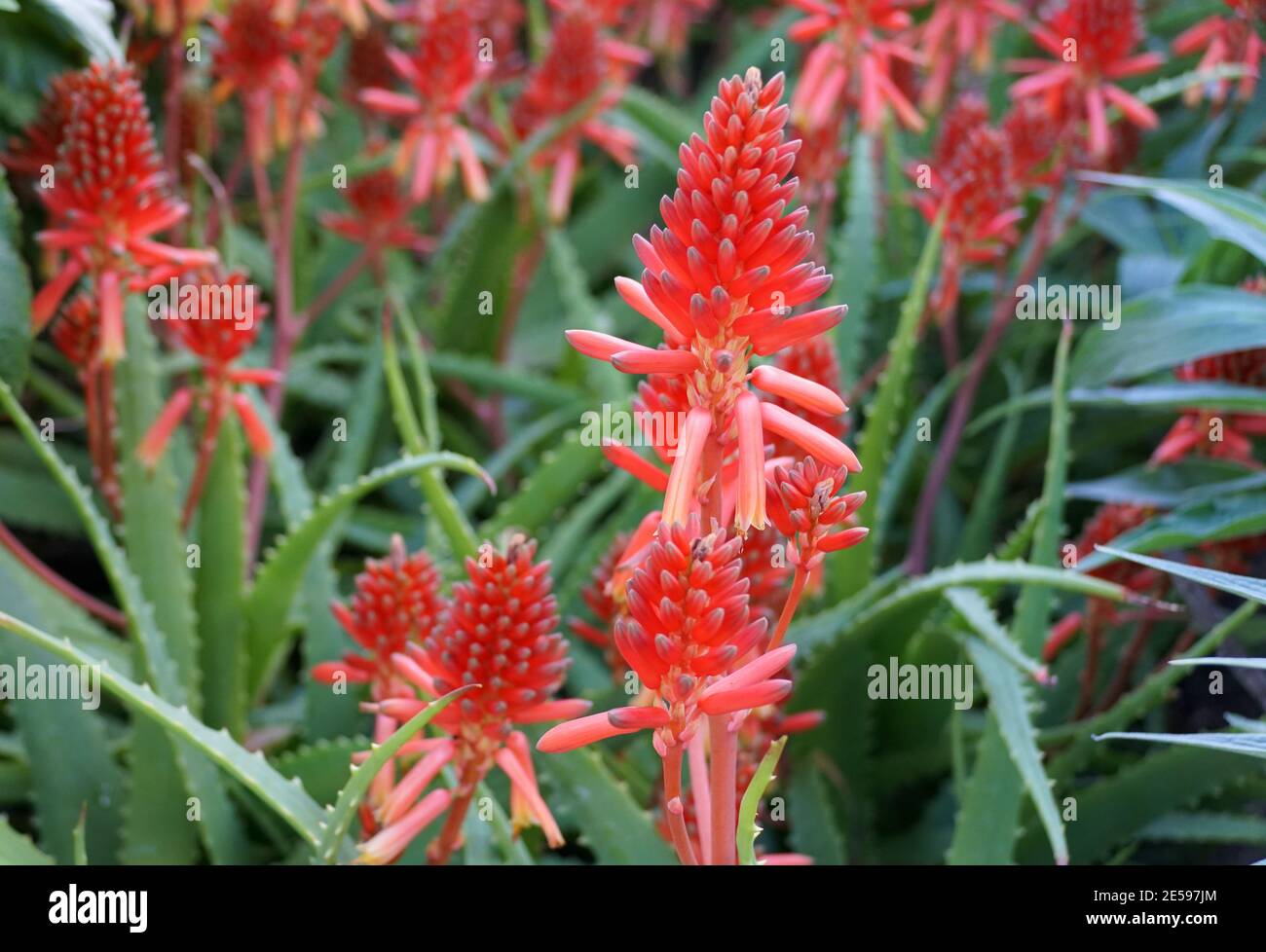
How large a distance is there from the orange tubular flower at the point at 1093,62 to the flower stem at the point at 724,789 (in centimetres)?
75

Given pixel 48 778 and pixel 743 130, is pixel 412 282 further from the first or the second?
pixel 743 130

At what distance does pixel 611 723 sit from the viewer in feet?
1.82

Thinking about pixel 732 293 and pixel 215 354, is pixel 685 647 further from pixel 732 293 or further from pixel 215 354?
pixel 215 354

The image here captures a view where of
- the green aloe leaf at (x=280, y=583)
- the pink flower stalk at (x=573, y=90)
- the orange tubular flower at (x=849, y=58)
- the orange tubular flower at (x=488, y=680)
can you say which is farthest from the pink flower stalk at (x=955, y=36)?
the orange tubular flower at (x=488, y=680)

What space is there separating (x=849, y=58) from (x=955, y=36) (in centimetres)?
28

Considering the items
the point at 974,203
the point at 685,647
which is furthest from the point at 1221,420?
the point at 685,647

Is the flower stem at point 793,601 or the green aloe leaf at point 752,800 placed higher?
the flower stem at point 793,601

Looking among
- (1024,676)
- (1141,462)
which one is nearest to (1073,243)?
(1141,462)

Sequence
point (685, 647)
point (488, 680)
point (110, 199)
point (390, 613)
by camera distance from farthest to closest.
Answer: point (110, 199) < point (390, 613) < point (488, 680) < point (685, 647)

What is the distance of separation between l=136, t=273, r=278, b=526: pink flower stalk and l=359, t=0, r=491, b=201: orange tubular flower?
0.99ft

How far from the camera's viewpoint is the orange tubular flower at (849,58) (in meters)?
1.11

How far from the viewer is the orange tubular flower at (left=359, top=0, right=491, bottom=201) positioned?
118 cm

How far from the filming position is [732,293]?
22.0 inches

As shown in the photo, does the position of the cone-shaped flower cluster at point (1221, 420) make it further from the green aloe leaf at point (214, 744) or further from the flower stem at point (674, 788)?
the green aloe leaf at point (214, 744)
